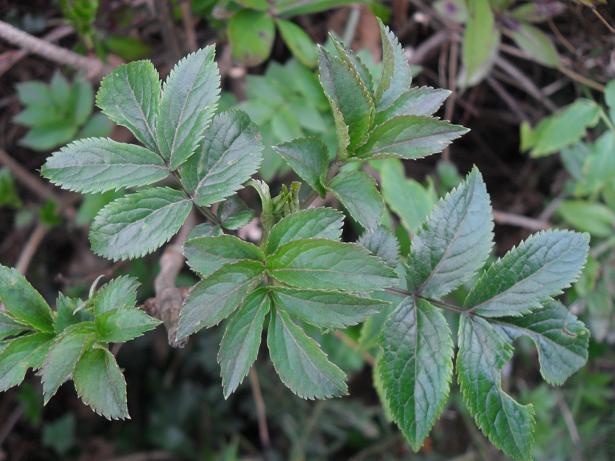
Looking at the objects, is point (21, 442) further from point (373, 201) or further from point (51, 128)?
point (373, 201)

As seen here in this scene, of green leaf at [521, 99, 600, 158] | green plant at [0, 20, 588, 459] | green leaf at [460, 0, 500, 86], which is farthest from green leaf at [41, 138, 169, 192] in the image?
green leaf at [521, 99, 600, 158]

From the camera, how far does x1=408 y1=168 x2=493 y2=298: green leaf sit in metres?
1.06

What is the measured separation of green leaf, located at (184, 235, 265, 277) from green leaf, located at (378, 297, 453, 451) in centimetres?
28

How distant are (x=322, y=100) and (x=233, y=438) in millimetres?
1258

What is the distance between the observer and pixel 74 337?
93cm

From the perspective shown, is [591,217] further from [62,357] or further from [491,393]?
[62,357]

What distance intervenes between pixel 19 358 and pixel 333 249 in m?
0.51

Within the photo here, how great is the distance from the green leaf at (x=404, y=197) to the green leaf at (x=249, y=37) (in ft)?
1.36

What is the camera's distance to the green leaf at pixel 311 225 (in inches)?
36.7

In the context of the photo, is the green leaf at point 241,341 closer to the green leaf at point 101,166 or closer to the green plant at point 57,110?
the green leaf at point 101,166

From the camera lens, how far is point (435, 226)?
42.7 inches

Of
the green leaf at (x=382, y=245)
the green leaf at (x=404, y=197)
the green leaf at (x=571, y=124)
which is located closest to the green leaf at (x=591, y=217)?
the green leaf at (x=571, y=124)

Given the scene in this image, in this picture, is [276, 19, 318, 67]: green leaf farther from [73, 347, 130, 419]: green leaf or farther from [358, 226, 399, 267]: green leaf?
[73, 347, 130, 419]: green leaf

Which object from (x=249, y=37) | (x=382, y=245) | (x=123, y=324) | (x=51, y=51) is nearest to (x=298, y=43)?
(x=249, y=37)
